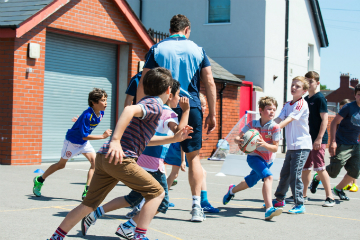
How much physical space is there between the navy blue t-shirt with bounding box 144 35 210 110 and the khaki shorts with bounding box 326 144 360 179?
343 centimetres

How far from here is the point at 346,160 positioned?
296 inches

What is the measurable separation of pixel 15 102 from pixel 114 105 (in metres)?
3.79

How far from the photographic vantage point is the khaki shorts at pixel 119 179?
3.56 metres

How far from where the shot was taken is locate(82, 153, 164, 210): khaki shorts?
3561 mm

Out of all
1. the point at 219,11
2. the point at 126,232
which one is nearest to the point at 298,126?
the point at 126,232

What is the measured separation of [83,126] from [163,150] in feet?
6.56

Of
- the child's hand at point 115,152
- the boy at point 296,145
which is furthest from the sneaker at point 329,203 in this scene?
the child's hand at point 115,152

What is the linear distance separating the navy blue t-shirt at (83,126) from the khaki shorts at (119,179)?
7.95 feet

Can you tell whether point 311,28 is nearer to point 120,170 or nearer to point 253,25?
→ point 253,25

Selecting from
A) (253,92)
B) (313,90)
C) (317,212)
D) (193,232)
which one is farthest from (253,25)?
(193,232)

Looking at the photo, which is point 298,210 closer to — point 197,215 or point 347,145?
point 197,215

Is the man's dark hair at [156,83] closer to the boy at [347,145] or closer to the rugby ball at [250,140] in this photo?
the rugby ball at [250,140]

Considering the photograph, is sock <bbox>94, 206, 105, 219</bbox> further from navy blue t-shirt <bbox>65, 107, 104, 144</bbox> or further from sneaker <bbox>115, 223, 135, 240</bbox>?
navy blue t-shirt <bbox>65, 107, 104, 144</bbox>

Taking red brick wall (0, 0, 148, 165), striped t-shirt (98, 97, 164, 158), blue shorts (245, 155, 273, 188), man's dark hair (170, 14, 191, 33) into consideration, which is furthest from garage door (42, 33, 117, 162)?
striped t-shirt (98, 97, 164, 158)
